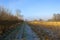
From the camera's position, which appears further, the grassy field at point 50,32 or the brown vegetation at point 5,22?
the brown vegetation at point 5,22

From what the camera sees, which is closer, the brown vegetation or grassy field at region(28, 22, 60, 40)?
grassy field at region(28, 22, 60, 40)

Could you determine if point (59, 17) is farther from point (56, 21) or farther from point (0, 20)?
point (0, 20)

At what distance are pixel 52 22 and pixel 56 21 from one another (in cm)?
265

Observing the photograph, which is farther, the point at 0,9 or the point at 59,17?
the point at 0,9

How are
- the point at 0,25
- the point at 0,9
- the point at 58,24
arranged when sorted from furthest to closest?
the point at 0,9, the point at 58,24, the point at 0,25

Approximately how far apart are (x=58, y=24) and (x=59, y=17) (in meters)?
0.98

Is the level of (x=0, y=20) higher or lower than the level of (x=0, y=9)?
lower

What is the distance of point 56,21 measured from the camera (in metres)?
22.1

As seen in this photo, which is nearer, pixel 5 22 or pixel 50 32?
pixel 50 32

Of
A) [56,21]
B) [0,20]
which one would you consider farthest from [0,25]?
[56,21]

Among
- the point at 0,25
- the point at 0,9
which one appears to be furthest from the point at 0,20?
the point at 0,9

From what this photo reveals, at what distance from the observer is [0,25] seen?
2006 centimetres

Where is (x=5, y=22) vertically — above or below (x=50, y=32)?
above

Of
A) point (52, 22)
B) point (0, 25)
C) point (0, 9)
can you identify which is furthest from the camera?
point (0, 9)
